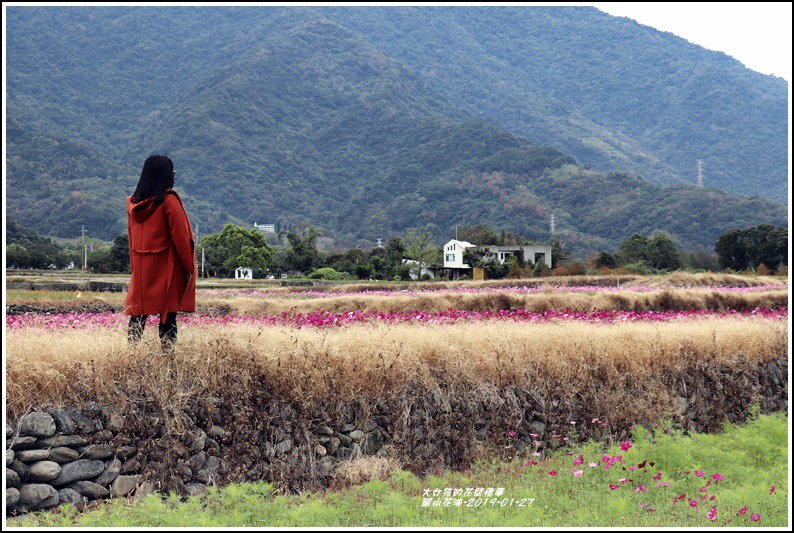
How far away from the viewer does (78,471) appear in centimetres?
566

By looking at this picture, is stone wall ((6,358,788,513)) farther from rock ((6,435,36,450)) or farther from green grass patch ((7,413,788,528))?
green grass patch ((7,413,788,528))

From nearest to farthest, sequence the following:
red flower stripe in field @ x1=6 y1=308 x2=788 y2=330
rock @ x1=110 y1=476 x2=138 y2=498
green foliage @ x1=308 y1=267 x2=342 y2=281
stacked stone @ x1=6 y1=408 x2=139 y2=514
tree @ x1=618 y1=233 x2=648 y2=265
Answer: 1. stacked stone @ x1=6 y1=408 x2=139 y2=514
2. rock @ x1=110 y1=476 x2=138 y2=498
3. red flower stripe in field @ x1=6 y1=308 x2=788 y2=330
4. green foliage @ x1=308 y1=267 x2=342 y2=281
5. tree @ x1=618 y1=233 x2=648 y2=265

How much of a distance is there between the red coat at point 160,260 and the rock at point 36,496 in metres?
1.74

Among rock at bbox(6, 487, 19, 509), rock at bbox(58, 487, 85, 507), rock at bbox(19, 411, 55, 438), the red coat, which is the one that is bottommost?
rock at bbox(58, 487, 85, 507)

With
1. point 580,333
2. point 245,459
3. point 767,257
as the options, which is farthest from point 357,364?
point 767,257

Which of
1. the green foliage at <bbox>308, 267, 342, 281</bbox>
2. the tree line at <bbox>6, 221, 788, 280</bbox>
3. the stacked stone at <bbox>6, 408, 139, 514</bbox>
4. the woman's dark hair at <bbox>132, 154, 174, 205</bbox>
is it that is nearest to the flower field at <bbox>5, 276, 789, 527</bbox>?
the stacked stone at <bbox>6, 408, 139, 514</bbox>

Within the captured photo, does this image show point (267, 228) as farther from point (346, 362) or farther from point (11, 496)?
point (11, 496)

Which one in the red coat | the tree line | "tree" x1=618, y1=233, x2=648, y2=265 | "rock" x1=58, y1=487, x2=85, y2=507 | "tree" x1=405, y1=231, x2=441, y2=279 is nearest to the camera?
"rock" x1=58, y1=487, x2=85, y2=507

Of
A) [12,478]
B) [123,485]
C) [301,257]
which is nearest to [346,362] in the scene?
[123,485]

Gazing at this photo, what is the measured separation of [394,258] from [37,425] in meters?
62.8

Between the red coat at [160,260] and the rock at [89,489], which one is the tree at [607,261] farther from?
the rock at [89,489]

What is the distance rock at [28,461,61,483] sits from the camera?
18.0 feet

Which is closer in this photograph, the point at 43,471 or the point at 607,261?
the point at 43,471

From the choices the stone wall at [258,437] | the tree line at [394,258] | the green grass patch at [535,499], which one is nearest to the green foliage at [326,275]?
the tree line at [394,258]
